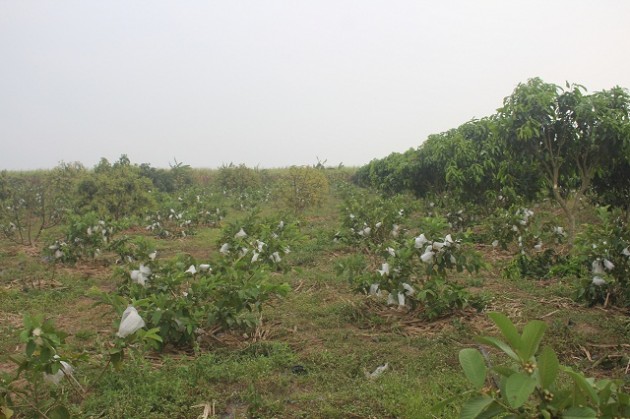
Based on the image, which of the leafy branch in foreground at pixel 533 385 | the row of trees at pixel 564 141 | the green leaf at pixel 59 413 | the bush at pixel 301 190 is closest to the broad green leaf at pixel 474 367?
the leafy branch in foreground at pixel 533 385

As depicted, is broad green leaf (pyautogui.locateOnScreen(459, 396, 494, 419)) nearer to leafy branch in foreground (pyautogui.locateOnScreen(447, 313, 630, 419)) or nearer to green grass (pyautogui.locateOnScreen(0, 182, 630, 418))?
leafy branch in foreground (pyautogui.locateOnScreen(447, 313, 630, 419))

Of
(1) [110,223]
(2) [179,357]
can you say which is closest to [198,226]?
(1) [110,223]

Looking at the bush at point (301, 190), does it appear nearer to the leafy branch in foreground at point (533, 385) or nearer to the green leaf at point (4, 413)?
the green leaf at point (4, 413)

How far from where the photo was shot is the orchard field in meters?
2.22

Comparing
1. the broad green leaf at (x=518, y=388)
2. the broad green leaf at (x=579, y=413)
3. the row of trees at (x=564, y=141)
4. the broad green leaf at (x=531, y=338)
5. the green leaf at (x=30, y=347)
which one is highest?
the row of trees at (x=564, y=141)

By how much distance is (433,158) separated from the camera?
10875 millimetres

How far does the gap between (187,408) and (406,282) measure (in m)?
2.18

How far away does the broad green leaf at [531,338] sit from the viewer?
1173 mm

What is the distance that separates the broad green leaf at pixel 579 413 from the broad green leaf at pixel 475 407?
18cm

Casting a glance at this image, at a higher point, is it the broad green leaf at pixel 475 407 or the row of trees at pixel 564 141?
the row of trees at pixel 564 141

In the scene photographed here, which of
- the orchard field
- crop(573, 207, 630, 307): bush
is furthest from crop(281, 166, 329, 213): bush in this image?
crop(573, 207, 630, 307): bush

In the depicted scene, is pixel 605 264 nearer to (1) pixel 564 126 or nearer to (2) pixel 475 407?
(1) pixel 564 126

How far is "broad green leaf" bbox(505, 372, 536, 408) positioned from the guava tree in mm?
5367

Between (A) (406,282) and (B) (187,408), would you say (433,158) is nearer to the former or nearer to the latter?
(A) (406,282)
